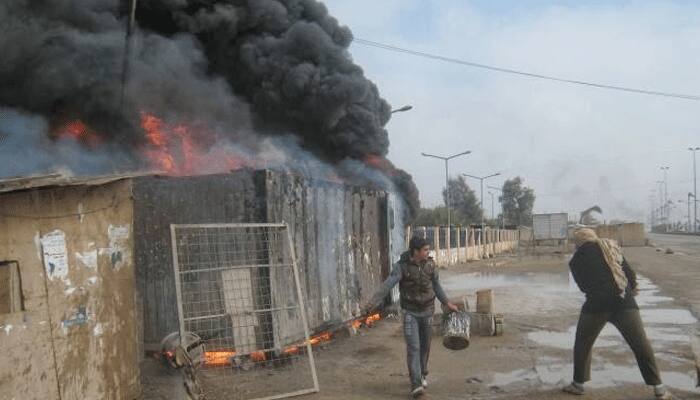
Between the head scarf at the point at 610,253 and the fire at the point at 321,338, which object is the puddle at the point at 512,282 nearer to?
the fire at the point at 321,338

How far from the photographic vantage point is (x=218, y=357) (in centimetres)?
685

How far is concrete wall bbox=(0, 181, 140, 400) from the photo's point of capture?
429cm

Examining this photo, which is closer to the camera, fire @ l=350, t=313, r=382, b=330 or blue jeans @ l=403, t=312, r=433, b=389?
blue jeans @ l=403, t=312, r=433, b=389

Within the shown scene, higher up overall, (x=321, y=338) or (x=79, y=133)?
(x=79, y=133)

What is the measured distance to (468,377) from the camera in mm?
6480

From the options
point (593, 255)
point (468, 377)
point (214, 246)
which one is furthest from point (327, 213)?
point (593, 255)

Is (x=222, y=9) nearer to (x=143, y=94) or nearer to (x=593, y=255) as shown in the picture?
(x=143, y=94)

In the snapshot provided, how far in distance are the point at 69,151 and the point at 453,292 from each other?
9790 mm

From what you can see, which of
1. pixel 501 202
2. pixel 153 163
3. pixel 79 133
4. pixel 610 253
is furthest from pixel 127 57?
pixel 501 202

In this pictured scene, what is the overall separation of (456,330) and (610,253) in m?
1.66

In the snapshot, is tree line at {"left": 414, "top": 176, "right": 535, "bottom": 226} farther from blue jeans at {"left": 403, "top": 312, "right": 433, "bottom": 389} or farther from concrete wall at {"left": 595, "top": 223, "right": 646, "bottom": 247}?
blue jeans at {"left": 403, "top": 312, "right": 433, "bottom": 389}

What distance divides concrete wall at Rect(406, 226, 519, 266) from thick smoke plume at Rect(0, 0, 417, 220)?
613 cm

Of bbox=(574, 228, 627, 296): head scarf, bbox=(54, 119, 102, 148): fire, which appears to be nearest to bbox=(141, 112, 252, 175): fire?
bbox=(54, 119, 102, 148): fire

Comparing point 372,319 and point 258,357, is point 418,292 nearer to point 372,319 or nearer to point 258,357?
point 258,357
